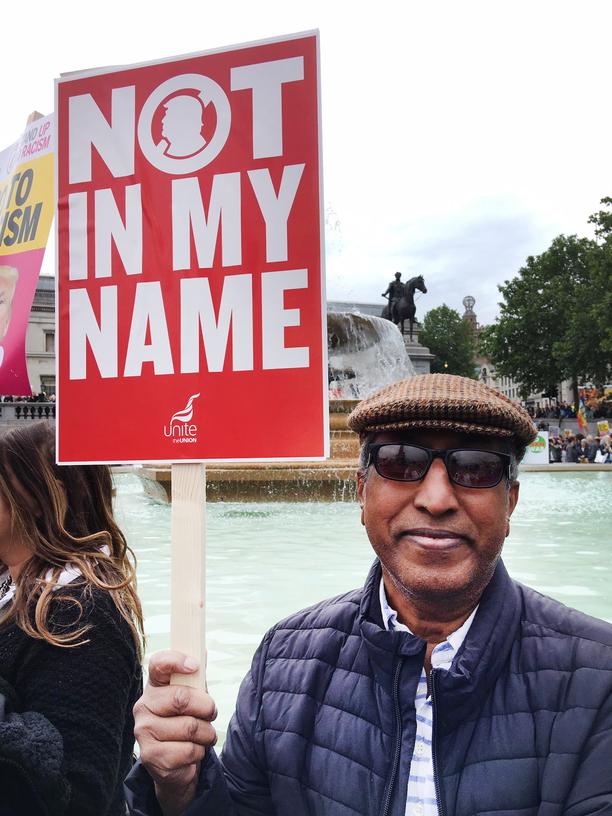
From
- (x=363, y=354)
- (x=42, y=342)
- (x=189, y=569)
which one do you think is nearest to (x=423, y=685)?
(x=189, y=569)

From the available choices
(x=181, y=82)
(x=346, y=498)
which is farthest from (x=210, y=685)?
(x=346, y=498)

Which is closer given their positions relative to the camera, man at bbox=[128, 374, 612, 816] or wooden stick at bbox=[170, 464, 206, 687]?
man at bbox=[128, 374, 612, 816]

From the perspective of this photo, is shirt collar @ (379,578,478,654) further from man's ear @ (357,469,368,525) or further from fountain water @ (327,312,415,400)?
fountain water @ (327,312,415,400)

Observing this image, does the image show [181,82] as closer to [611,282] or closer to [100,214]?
[100,214]

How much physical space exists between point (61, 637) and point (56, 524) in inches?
14.2

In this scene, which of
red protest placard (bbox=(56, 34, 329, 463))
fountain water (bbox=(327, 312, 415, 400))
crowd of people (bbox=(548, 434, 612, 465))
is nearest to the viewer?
red protest placard (bbox=(56, 34, 329, 463))

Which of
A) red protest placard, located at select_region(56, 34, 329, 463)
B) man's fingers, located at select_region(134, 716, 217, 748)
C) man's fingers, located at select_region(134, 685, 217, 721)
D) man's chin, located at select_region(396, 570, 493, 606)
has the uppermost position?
red protest placard, located at select_region(56, 34, 329, 463)

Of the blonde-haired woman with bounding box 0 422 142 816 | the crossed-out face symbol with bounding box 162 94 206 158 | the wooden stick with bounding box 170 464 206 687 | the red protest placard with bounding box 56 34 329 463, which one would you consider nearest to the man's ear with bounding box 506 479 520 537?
the red protest placard with bounding box 56 34 329 463

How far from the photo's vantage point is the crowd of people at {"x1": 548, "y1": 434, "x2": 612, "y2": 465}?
28.4m

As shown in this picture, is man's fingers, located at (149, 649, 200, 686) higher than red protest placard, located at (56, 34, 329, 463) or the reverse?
the reverse

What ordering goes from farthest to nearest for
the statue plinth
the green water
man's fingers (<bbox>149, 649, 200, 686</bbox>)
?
1. the statue plinth
2. the green water
3. man's fingers (<bbox>149, 649, 200, 686</bbox>)

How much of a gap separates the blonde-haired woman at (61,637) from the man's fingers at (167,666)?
0.31 metres

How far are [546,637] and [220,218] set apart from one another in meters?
1.06

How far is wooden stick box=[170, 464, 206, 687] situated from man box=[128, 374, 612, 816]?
0.09 m
